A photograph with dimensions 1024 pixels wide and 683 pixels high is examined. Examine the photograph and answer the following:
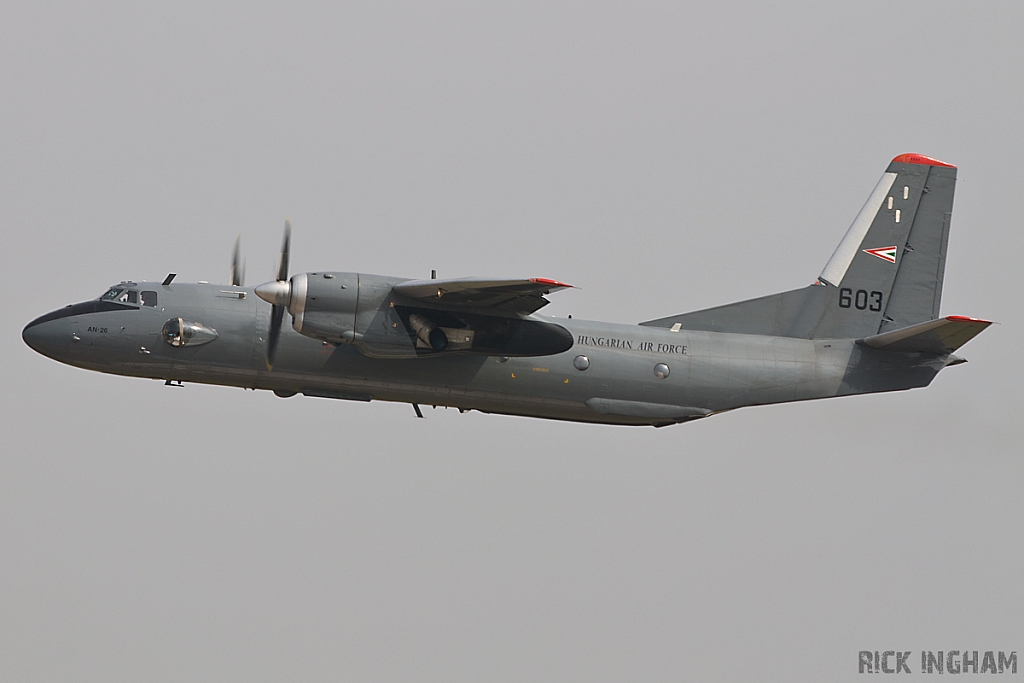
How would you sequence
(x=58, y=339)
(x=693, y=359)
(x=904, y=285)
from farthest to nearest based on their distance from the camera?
(x=904, y=285) → (x=693, y=359) → (x=58, y=339)

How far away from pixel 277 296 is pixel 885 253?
1355cm

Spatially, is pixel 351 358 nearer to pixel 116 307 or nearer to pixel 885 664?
pixel 116 307

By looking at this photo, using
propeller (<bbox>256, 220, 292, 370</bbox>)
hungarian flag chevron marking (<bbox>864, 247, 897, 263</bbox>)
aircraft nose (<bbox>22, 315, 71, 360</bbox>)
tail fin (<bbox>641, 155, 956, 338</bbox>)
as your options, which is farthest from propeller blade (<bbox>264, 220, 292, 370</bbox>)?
hungarian flag chevron marking (<bbox>864, 247, 897, 263</bbox>)

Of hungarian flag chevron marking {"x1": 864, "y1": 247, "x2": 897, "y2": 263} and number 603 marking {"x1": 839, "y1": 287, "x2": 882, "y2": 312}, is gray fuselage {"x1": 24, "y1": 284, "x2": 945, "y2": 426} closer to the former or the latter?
number 603 marking {"x1": 839, "y1": 287, "x2": 882, "y2": 312}

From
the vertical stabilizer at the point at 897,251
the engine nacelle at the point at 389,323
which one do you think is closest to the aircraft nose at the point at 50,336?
the engine nacelle at the point at 389,323

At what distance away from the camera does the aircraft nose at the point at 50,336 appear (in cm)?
2356

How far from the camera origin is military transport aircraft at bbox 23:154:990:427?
23.1m

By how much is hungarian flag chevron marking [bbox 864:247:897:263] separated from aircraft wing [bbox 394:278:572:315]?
8.91 meters

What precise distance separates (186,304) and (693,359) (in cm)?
979

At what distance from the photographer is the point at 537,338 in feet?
78.4

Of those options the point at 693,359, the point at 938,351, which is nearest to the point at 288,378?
the point at 693,359

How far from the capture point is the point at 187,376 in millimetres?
24000

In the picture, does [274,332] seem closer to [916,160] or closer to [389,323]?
[389,323]

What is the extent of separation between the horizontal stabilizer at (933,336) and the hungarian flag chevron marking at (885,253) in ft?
7.45
